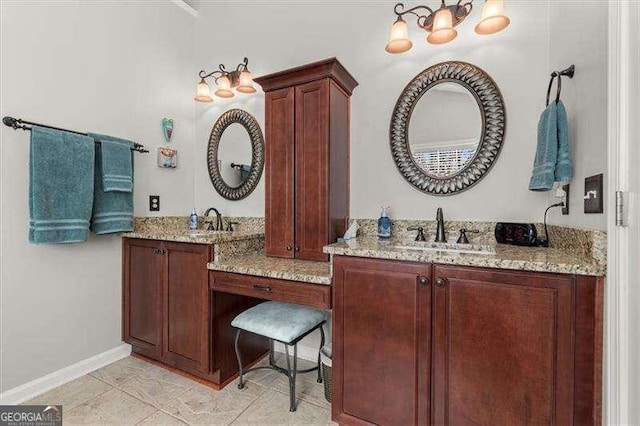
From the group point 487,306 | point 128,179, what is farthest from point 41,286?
point 487,306

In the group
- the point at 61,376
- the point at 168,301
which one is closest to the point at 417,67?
the point at 168,301

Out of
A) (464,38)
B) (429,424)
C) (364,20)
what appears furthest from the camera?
(364,20)

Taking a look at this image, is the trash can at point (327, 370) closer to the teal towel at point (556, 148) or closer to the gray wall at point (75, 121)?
the teal towel at point (556, 148)

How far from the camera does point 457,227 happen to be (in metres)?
1.83

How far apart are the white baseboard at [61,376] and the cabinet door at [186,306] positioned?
53cm

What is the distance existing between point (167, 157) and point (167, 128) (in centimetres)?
26

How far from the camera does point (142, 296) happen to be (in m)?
2.21

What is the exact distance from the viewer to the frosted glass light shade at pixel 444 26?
161cm

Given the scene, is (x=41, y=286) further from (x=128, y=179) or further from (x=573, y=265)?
(x=573, y=265)

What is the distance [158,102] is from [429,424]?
299cm

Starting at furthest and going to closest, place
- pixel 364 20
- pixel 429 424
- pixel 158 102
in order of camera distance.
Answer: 1. pixel 158 102
2. pixel 364 20
3. pixel 429 424

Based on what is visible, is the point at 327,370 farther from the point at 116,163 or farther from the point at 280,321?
the point at 116,163

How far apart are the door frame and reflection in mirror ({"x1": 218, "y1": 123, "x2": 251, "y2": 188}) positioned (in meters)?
Result: 2.25

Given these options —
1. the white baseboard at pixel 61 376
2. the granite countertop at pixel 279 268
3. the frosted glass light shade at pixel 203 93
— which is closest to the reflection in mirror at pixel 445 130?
the granite countertop at pixel 279 268
